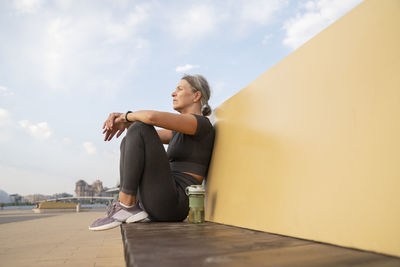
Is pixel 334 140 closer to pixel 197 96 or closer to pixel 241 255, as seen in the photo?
pixel 241 255

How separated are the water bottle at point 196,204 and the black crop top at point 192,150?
26 cm

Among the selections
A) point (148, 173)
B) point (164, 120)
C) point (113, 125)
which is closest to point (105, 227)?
point (148, 173)

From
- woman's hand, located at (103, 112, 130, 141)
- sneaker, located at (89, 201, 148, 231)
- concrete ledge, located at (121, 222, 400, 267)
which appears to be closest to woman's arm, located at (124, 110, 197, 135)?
woman's hand, located at (103, 112, 130, 141)

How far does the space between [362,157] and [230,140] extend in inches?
42.2

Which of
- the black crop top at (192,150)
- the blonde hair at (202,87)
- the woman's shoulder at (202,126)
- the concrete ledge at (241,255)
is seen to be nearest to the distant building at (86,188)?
the blonde hair at (202,87)

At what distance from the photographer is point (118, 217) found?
162 centimetres

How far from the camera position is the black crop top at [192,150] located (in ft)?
6.59

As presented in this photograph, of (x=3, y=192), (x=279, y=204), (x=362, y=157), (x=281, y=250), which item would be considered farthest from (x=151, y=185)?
(x=3, y=192)

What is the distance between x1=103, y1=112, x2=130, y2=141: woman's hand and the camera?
7.06 feet

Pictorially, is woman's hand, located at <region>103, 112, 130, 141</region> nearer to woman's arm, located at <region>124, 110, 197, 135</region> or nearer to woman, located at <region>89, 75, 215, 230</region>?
woman, located at <region>89, 75, 215, 230</region>

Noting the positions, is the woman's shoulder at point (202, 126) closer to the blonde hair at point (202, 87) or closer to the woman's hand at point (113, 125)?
the blonde hair at point (202, 87)

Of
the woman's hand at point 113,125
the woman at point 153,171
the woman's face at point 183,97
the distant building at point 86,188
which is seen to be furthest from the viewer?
the distant building at point 86,188

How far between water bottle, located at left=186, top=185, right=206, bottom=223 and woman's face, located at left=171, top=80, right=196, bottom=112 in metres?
0.77

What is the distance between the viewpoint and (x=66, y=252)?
298 cm
